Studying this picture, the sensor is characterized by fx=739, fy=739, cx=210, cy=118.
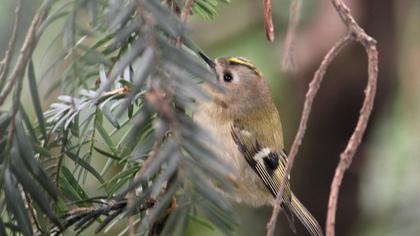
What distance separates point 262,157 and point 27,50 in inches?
46.1

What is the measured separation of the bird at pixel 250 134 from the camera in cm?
163

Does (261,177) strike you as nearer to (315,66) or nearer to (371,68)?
(371,68)

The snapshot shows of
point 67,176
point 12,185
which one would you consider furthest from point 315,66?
point 12,185

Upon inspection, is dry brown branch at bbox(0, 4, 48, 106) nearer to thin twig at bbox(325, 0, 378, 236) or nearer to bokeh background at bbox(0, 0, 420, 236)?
thin twig at bbox(325, 0, 378, 236)

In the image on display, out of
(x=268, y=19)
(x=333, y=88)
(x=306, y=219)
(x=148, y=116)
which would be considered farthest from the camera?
(x=333, y=88)

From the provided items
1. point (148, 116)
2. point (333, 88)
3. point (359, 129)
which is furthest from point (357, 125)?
point (333, 88)

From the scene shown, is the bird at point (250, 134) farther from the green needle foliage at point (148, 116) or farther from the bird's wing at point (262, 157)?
the green needle foliage at point (148, 116)

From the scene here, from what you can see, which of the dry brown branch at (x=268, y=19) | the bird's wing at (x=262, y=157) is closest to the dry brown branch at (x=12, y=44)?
the dry brown branch at (x=268, y=19)

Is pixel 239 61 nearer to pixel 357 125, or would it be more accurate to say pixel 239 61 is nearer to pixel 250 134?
pixel 250 134

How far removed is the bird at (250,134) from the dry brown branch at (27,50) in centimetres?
100

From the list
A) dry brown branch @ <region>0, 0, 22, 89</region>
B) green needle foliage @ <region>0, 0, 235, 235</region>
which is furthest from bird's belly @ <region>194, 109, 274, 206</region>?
dry brown branch @ <region>0, 0, 22, 89</region>

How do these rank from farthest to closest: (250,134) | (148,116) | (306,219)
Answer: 1. (250,134)
2. (306,219)
3. (148,116)

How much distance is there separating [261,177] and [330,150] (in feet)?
4.80

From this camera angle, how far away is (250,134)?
1.74 metres
